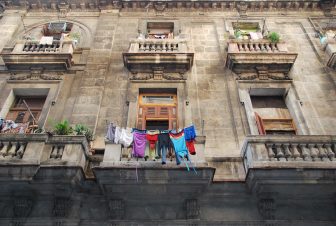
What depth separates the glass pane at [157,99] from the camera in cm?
1443

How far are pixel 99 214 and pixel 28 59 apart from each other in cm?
825

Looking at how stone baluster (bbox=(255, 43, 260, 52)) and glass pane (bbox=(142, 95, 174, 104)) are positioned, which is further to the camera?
stone baluster (bbox=(255, 43, 260, 52))

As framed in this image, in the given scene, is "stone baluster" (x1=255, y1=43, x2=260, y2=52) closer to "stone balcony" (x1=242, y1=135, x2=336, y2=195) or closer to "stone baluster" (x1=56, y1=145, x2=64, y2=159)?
"stone balcony" (x1=242, y1=135, x2=336, y2=195)

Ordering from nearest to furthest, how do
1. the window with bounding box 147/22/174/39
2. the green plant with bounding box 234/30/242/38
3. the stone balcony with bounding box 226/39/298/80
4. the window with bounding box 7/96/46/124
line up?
the window with bounding box 7/96/46/124, the stone balcony with bounding box 226/39/298/80, the green plant with bounding box 234/30/242/38, the window with bounding box 147/22/174/39

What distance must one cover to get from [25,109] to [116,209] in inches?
265

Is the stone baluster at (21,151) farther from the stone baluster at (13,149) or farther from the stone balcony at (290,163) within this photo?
the stone balcony at (290,163)

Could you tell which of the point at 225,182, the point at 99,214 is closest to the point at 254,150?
the point at 225,182

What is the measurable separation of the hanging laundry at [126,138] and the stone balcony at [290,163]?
3654 millimetres

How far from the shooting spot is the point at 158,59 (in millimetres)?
14961

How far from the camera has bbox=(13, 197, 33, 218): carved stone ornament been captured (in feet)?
33.3

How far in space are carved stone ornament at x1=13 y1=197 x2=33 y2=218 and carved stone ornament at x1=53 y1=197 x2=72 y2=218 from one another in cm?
78

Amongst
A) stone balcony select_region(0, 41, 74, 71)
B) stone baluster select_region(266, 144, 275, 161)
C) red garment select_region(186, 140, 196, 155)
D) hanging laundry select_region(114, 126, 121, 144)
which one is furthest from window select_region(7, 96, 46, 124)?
stone baluster select_region(266, 144, 275, 161)

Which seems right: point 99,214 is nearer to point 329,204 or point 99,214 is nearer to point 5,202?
point 5,202

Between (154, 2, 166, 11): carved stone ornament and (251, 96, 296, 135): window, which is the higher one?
(154, 2, 166, 11): carved stone ornament
